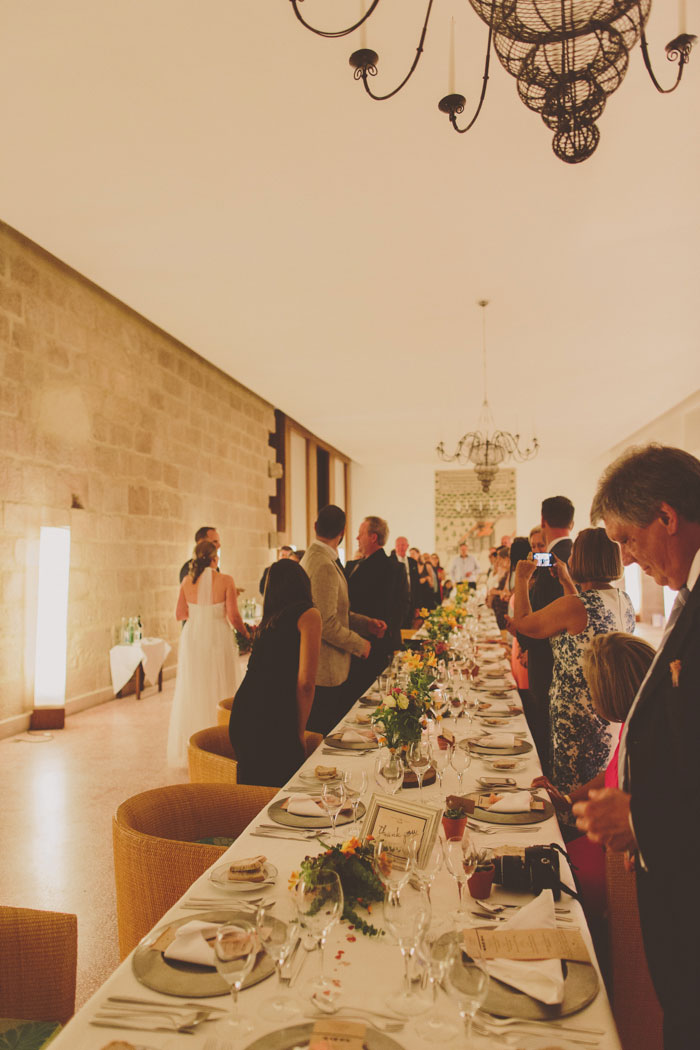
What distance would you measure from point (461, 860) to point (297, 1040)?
1.68 feet

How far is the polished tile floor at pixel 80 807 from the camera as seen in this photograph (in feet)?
9.88

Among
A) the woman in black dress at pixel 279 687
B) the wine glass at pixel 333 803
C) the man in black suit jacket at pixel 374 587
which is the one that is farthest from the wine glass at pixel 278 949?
the man in black suit jacket at pixel 374 587

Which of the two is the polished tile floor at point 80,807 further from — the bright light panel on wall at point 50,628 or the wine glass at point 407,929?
the wine glass at point 407,929

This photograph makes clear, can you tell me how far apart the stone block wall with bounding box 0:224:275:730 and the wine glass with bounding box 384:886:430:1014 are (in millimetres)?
5252

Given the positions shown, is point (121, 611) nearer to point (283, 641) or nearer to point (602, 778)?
point (283, 641)

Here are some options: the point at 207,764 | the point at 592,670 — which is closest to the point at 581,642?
the point at 592,670

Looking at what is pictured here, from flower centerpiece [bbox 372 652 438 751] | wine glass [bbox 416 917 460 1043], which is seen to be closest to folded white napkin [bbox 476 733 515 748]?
flower centerpiece [bbox 372 652 438 751]

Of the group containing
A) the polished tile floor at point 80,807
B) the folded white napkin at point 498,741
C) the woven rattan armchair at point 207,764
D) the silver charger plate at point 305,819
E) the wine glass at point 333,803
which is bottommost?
the polished tile floor at point 80,807

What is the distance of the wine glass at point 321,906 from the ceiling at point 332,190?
137 inches

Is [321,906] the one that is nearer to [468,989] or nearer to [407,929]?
[407,929]

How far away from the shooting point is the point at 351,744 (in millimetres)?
2830

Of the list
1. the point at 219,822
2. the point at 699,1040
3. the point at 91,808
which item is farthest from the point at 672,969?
the point at 91,808

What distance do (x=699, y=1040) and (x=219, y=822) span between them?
1.62m

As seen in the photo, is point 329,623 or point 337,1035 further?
point 329,623
